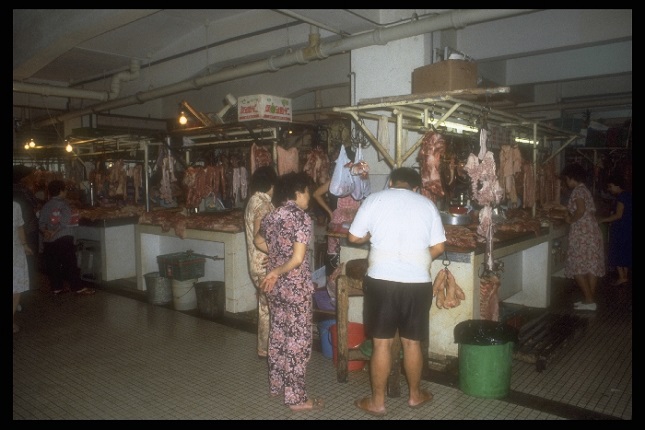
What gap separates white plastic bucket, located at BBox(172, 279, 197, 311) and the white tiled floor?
54 centimetres

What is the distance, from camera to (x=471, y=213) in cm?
673

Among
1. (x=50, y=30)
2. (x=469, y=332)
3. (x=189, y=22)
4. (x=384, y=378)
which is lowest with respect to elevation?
(x=384, y=378)

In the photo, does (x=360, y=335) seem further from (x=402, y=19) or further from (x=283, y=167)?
(x=402, y=19)

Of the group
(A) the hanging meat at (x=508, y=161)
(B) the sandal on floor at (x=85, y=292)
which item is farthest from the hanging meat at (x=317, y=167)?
(B) the sandal on floor at (x=85, y=292)

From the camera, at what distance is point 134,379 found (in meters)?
4.58

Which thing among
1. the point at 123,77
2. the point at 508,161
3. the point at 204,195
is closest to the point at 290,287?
the point at 508,161

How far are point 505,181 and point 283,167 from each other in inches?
Answer: 132

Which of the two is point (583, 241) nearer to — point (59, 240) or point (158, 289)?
point (158, 289)

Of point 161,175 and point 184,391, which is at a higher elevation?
point 161,175

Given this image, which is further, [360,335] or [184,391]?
[360,335]

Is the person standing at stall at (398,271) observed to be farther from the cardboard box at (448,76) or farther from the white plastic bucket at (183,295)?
the white plastic bucket at (183,295)

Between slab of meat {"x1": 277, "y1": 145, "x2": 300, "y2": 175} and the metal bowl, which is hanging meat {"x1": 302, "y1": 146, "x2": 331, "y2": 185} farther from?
the metal bowl

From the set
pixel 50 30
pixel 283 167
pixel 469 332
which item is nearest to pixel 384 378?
pixel 469 332

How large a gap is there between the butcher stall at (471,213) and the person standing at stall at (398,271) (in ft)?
3.30
